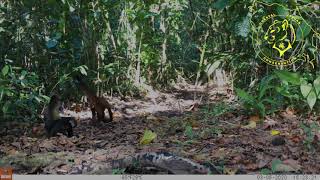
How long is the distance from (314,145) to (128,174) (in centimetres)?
87

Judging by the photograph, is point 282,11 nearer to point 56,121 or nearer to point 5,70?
point 56,121

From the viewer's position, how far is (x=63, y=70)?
9.27 ft

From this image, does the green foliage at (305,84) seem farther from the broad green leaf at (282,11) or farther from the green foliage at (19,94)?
the green foliage at (19,94)

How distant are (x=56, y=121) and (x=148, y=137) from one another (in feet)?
1.92

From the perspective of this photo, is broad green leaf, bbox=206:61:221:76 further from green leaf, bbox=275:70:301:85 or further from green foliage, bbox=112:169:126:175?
green foliage, bbox=112:169:126:175

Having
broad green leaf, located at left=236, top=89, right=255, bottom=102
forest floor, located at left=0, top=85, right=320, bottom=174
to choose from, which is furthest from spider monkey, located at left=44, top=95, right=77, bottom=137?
broad green leaf, located at left=236, top=89, right=255, bottom=102

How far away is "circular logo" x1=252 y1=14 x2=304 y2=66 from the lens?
2510 millimetres

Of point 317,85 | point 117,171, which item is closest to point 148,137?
point 117,171

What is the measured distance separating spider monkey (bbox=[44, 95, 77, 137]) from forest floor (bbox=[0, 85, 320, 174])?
0.18ft

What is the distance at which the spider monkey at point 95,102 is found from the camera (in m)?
2.79

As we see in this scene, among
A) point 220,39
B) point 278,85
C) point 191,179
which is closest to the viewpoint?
point 191,179

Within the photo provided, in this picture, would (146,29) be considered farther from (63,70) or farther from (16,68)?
(16,68)

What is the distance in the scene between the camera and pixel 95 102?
2.77m

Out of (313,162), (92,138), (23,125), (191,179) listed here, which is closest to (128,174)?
(191,179)
